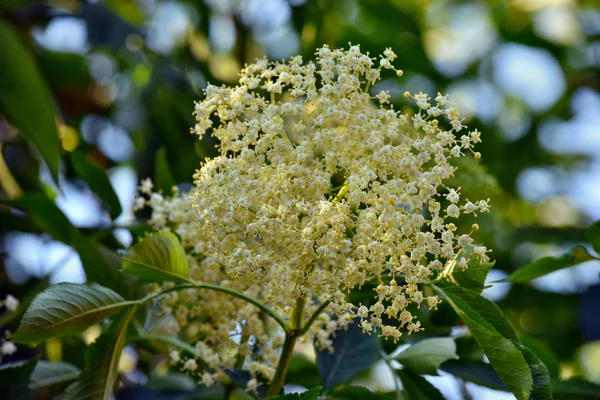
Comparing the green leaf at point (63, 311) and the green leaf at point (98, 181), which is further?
the green leaf at point (98, 181)

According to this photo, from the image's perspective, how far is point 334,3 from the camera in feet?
12.4

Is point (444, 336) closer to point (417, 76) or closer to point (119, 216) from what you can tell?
point (119, 216)

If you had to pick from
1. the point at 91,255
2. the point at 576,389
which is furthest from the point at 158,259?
the point at 576,389

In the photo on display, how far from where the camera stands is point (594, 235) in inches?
58.4

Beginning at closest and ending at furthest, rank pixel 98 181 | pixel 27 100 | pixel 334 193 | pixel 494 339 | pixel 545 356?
1. pixel 27 100
2. pixel 494 339
3. pixel 334 193
4. pixel 545 356
5. pixel 98 181

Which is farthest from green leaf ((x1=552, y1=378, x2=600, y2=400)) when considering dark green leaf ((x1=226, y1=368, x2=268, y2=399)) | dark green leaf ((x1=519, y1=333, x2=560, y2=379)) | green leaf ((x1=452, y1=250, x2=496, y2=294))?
dark green leaf ((x1=226, y1=368, x2=268, y2=399))

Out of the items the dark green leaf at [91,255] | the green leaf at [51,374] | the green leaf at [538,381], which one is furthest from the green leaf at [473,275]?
the green leaf at [51,374]

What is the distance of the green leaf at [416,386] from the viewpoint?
4.95 feet

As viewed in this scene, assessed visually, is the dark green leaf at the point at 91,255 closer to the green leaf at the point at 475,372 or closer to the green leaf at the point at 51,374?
the green leaf at the point at 51,374

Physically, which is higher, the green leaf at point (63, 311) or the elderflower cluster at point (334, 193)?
the elderflower cluster at point (334, 193)

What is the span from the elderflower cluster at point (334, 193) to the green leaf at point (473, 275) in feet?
0.07

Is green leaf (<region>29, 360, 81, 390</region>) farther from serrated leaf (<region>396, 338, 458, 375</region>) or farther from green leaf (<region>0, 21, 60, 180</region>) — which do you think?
green leaf (<region>0, 21, 60, 180</region>)

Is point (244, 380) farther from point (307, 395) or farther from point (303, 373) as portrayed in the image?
point (303, 373)

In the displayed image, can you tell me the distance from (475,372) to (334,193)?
1.85ft
